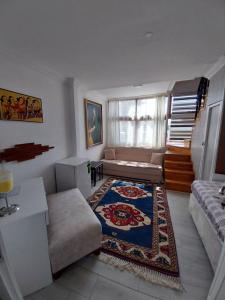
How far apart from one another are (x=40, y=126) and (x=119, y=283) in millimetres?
2283

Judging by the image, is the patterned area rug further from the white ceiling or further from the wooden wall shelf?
the white ceiling

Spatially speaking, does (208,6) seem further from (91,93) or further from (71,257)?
(91,93)

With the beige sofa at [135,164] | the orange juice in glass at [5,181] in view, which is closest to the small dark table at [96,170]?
the beige sofa at [135,164]

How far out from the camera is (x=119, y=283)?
50.4 inches

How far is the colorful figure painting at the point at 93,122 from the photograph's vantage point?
3422 mm

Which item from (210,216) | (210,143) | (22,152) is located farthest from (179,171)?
(22,152)

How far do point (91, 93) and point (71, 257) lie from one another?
3481 mm

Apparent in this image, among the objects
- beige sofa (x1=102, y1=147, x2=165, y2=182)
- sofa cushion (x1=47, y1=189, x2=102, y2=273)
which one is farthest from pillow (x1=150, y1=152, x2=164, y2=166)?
sofa cushion (x1=47, y1=189, x2=102, y2=273)

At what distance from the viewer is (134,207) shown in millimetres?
2453

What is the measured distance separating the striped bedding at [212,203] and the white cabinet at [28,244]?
165 centimetres

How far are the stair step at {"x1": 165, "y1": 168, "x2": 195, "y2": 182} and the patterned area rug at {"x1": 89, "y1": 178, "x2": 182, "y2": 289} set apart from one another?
0.43 m

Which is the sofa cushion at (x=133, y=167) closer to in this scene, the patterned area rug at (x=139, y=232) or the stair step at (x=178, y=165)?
the stair step at (x=178, y=165)

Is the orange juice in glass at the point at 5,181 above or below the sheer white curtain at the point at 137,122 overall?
below

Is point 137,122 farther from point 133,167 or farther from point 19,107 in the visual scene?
point 19,107
